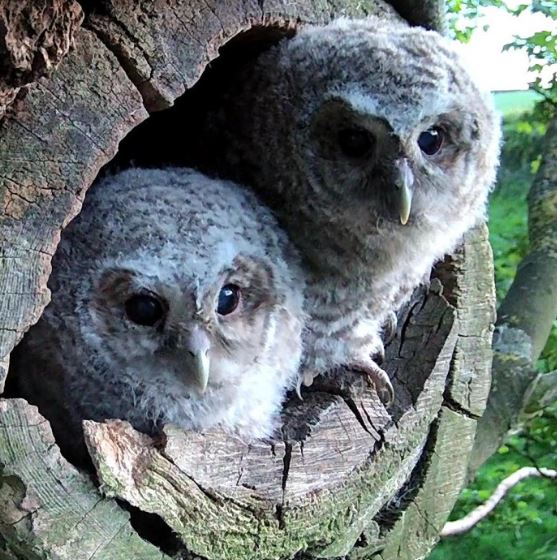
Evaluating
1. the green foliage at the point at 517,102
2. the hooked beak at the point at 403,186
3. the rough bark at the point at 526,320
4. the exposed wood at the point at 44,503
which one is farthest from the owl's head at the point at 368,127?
the green foliage at the point at 517,102

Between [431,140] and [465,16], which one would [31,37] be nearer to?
[431,140]

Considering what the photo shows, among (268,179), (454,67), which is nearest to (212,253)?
(268,179)

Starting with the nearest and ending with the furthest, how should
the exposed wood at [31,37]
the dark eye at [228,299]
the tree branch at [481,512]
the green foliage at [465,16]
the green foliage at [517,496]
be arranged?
the exposed wood at [31,37] < the dark eye at [228,299] < the tree branch at [481,512] < the green foliage at [465,16] < the green foliage at [517,496]

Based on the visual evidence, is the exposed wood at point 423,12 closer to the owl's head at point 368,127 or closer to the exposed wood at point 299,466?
the owl's head at point 368,127

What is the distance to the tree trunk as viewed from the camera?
1082mm

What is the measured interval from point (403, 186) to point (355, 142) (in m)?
0.12

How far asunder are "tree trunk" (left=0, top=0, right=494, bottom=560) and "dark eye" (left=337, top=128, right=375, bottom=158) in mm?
201

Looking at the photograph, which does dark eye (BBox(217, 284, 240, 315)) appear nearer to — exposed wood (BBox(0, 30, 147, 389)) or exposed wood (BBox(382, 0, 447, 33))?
exposed wood (BBox(0, 30, 147, 389))

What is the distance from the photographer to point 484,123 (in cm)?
162

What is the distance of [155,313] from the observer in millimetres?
1273

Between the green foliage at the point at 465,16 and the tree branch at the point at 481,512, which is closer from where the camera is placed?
the tree branch at the point at 481,512

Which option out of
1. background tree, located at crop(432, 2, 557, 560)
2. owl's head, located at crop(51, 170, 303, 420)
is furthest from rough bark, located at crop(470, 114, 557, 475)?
owl's head, located at crop(51, 170, 303, 420)

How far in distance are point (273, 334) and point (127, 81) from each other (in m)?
0.48

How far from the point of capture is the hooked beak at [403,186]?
1.43 meters
